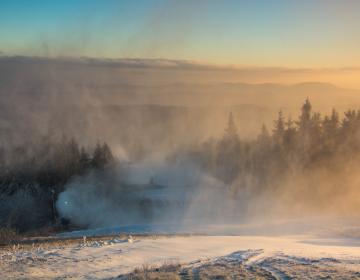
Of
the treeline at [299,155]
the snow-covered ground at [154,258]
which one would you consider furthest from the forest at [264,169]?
the snow-covered ground at [154,258]

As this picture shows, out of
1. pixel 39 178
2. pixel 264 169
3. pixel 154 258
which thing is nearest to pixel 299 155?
pixel 264 169

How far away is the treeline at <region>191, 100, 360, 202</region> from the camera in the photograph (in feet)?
219

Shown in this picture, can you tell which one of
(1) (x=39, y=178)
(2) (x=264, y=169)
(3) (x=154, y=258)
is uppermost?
(2) (x=264, y=169)

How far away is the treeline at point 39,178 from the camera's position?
6888cm

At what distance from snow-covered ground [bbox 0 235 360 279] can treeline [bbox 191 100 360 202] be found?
41606 mm

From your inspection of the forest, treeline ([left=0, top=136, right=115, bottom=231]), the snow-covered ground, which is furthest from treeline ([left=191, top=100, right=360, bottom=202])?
the snow-covered ground

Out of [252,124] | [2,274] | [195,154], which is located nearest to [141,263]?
[2,274]

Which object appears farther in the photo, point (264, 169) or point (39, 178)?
point (39, 178)

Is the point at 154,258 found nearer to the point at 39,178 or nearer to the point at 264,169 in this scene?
the point at 264,169

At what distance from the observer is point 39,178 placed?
8069 centimetres

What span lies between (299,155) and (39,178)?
126ft

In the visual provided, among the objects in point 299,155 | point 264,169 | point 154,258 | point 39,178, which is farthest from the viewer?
point 39,178

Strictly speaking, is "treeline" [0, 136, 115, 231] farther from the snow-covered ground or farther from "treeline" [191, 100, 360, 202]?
the snow-covered ground

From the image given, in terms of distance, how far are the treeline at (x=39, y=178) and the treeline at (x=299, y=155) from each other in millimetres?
19594
